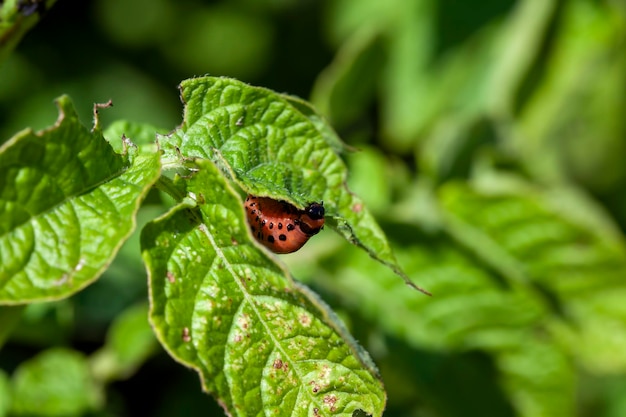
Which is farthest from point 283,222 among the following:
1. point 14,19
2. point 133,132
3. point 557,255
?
point 557,255

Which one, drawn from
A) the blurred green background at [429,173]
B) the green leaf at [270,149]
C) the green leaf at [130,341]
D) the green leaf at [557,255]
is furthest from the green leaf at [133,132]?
the green leaf at [557,255]

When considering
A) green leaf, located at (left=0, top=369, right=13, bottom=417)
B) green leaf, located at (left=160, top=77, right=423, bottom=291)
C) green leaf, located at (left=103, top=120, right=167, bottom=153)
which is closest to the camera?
green leaf, located at (left=160, top=77, right=423, bottom=291)

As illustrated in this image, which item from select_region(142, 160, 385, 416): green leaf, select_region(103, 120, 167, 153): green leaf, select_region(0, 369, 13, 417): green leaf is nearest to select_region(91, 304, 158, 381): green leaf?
select_region(0, 369, 13, 417): green leaf

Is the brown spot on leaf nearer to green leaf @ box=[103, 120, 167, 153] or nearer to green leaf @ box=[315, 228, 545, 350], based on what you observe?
green leaf @ box=[103, 120, 167, 153]

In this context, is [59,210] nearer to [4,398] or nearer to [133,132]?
[133,132]

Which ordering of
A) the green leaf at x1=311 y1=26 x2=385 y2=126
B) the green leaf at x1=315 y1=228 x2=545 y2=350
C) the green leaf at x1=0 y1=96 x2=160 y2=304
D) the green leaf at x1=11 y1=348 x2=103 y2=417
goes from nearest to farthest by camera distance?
1. the green leaf at x1=0 y1=96 x2=160 y2=304
2. the green leaf at x1=11 y1=348 x2=103 y2=417
3. the green leaf at x1=315 y1=228 x2=545 y2=350
4. the green leaf at x1=311 y1=26 x2=385 y2=126

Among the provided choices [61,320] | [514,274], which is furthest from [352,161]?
[61,320]

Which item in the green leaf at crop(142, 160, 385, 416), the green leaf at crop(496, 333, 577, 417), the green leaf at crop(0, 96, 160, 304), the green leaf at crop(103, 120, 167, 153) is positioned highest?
the green leaf at crop(0, 96, 160, 304)
